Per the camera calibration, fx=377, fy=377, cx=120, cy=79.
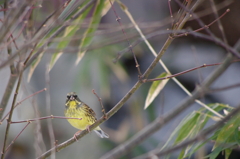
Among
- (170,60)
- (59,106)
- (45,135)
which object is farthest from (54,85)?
(170,60)

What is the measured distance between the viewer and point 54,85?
7.17 meters

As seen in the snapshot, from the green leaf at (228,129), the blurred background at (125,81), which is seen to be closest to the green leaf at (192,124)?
the green leaf at (228,129)

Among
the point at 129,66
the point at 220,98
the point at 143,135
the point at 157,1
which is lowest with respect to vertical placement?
the point at 220,98

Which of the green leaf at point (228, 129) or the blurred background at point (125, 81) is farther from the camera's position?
the blurred background at point (125, 81)

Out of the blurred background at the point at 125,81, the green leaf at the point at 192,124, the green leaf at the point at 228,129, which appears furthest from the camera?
the blurred background at the point at 125,81

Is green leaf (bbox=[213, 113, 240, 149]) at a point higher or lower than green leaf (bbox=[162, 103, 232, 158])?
lower

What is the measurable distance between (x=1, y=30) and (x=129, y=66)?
5.37m

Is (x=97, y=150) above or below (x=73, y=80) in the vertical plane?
below

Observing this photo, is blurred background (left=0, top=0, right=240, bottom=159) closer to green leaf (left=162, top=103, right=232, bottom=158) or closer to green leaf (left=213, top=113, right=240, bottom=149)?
green leaf (left=162, top=103, right=232, bottom=158)

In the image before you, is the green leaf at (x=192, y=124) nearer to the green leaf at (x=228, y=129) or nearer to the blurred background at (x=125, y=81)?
the green leaf at (x=228, y=129)

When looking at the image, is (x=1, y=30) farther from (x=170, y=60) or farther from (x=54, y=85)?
(x=54, y=85)

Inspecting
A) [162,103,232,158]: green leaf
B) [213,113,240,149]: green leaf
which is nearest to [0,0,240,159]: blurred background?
[162,103,232,158]: green leaf

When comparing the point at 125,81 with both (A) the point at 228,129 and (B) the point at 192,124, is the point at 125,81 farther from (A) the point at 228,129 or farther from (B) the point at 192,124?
(A) the point at 228,129

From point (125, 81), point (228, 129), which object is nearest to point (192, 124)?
point (228, 129)
